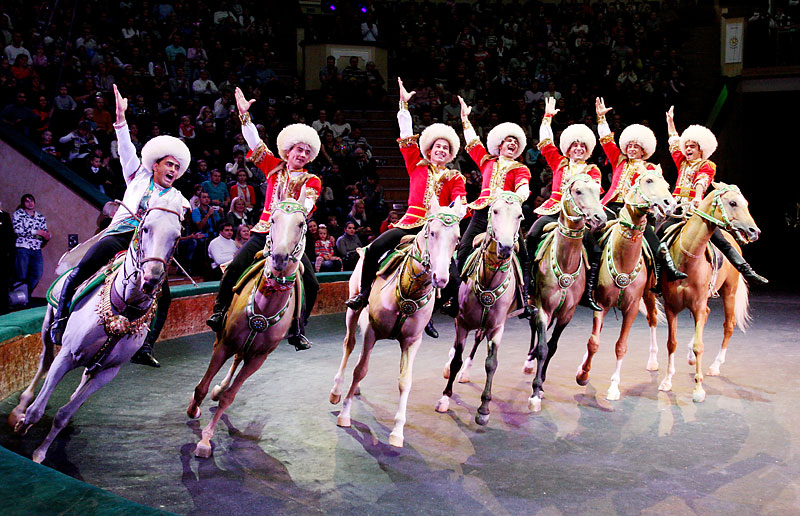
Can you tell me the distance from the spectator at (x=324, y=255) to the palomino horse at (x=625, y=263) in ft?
18.2

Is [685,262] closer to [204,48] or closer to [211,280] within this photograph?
[211,280]

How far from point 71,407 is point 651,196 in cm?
493

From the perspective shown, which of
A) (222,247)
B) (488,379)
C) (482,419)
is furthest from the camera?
(222,247)

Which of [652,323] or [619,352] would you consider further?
[652,323]

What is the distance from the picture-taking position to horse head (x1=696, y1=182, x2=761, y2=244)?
6.77 meters

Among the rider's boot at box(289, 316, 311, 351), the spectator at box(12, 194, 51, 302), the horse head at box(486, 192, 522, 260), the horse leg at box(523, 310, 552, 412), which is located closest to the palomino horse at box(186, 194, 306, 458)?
the rider's boot at box(289, 316, 311, 351)

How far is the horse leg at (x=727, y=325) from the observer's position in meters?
7.69

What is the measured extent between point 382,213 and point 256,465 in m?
8.87

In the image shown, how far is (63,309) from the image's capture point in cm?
486

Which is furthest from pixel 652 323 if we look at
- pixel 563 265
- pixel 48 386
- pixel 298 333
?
pixel 48 386

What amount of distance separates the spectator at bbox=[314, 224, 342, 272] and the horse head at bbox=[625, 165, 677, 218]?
19.9 ft

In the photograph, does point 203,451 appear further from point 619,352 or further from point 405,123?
point 619,352

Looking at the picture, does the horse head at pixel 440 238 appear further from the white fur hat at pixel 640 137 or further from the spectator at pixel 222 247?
the spectator at pixel 222 247

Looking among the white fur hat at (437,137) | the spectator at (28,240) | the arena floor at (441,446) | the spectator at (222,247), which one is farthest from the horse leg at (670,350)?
the spectator at (28,240)
